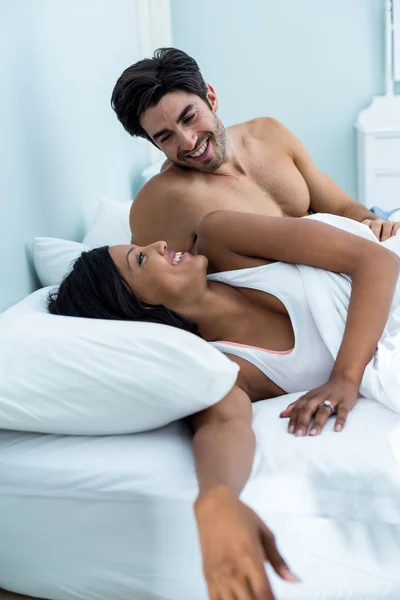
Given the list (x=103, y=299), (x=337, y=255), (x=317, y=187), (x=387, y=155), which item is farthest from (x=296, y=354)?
(x=387, y=155)

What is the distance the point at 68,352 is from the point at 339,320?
540mm

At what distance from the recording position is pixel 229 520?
0.93m

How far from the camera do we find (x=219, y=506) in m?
0.97

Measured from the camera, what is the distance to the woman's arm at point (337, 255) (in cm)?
143

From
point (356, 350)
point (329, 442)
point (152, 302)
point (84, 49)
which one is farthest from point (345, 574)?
point (84, 49)

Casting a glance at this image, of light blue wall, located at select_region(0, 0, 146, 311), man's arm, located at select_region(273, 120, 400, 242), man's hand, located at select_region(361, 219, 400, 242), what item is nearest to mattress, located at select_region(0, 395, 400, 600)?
light blue wall, located at select_region(0, 0, 146, 311)

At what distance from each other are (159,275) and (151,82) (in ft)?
2.01

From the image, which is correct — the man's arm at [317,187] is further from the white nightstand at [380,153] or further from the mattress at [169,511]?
the white nightstand at [380,153]

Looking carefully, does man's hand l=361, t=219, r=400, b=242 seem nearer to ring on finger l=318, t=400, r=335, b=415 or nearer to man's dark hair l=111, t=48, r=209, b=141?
man's dark hair l=111, t=48, r=209, b=141

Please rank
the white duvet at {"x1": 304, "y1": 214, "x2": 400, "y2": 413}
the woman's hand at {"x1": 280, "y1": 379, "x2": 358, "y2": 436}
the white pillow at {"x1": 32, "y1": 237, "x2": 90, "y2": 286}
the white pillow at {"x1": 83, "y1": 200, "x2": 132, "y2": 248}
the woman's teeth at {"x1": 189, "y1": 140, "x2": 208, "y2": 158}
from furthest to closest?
the white pillow at {"x1": 83, "y1": 200, "x2": 132, "y2": 248} < the woman's teeth at {"x1": 189, "y1": 140, "x2": 208, "y2": 158} < the white pillow at {"x1": 32, "y1": 237, "x2": 90, "y2": 286} < the white duvet at {"x1": 304, "y1": 214, "x2": 400, "y2": 413} < the woman's hand at {"x1": 280, "y1": 379, "x2": 358, "y2": 436}

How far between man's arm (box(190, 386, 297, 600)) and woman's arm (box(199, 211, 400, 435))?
0.85 ft

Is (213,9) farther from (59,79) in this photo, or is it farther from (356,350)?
(356,350)

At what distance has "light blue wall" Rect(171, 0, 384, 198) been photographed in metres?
3.80

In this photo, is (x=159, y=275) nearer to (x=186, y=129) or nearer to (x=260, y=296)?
(x=260, y=296)
